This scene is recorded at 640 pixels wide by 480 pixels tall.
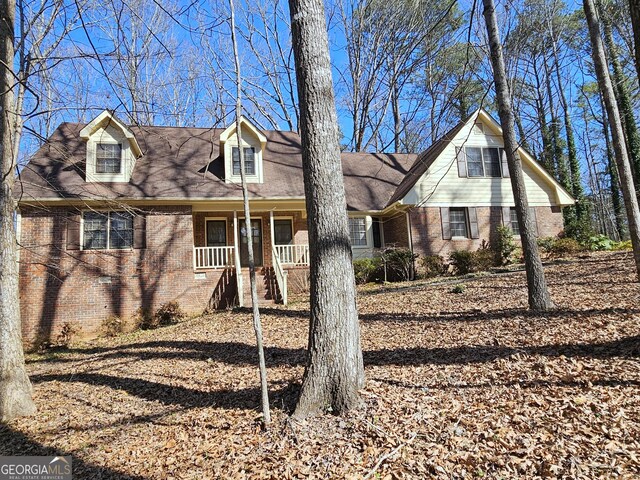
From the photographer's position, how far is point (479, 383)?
13.5 ft

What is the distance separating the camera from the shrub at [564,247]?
14547 mm

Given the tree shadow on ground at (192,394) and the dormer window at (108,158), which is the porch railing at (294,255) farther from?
the tree shadow on ground at (192,394)

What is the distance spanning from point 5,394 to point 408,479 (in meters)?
5.68

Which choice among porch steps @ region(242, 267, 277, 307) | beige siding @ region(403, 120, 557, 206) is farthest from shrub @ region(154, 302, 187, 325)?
beige siding @ region(403, 120, 557, 206)

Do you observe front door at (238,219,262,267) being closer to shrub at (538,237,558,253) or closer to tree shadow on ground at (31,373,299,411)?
tree shadow on ground at (31,373,299,411)

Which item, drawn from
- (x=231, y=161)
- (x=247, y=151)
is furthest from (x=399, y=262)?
(x=231, y=161)

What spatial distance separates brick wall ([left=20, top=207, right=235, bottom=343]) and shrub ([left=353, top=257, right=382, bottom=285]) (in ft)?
15.6

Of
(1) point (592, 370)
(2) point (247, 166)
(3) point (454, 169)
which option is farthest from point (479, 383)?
(3) point (454, 169)

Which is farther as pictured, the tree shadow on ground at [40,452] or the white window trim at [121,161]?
the white window trim at [121,161]

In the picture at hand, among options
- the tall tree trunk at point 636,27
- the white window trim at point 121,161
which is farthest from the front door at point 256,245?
the tall tree trunk at point 636,27

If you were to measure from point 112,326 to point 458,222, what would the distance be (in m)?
13.3

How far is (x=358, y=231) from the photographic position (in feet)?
53.8

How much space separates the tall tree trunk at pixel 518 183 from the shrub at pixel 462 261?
24.5 ft

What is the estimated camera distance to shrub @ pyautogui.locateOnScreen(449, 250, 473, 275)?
14.4m
